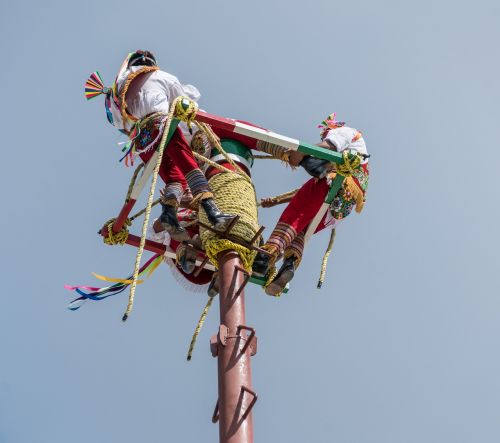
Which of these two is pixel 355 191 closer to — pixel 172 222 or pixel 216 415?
pixel 172 222

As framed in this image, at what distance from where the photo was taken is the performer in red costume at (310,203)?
7.47 m

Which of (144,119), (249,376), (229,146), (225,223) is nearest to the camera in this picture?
(249,376)

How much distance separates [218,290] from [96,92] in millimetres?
2242

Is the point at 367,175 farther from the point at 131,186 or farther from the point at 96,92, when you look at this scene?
the point at 96,92

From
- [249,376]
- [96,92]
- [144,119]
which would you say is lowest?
[249,376]

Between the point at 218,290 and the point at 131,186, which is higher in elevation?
the point at 131,186

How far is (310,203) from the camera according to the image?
7.71m

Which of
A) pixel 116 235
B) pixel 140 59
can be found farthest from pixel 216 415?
pixel 140 59

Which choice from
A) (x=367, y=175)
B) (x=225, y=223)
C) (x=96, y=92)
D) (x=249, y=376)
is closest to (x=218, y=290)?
(x=225, y=223)

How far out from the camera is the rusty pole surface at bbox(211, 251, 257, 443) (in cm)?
597

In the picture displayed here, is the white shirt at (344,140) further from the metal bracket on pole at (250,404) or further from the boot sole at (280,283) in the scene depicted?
the metal bracket on pole at (250,404)

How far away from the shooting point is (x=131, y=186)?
7566 millimetres

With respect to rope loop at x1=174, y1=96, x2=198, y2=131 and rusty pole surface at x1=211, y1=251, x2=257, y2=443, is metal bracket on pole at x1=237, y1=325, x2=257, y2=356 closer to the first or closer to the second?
rusty pole surface at x1=211, y1=251, x2=257, y2=443

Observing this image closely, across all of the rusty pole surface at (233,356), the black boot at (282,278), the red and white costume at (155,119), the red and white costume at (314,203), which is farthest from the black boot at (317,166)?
the rusty pole surface at (233,356)
